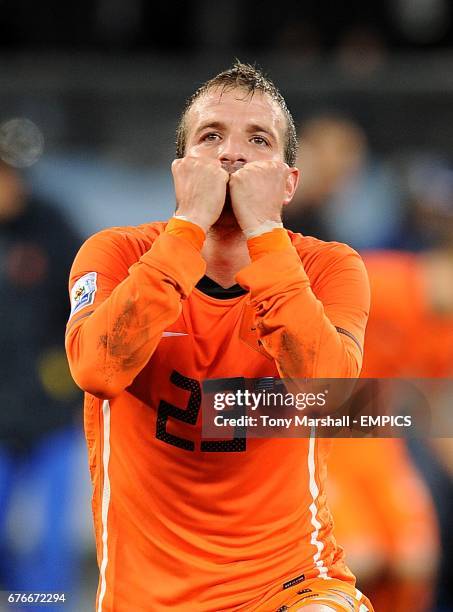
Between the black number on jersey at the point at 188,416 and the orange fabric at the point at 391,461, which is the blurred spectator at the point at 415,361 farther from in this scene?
the black number on jersey at the point at 188,416

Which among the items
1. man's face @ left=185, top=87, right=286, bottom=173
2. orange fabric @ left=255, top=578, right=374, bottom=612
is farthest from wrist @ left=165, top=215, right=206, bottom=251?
orange fabric @ left=255, top=578, right=374, bottom=612

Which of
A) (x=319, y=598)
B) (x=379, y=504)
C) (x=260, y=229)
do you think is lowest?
(x=319, y=598)

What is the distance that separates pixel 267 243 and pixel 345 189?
1931 mm

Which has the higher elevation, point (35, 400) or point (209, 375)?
point (35, 400)

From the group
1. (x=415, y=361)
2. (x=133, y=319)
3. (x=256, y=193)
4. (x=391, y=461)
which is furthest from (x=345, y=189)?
(x=133, y=319)

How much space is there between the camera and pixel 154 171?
3.70 meters

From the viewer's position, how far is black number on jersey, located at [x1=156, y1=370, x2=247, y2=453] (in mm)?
1949

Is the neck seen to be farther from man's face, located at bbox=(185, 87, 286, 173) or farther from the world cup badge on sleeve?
the world cup badge on sleeve

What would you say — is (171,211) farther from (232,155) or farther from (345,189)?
(232,155)

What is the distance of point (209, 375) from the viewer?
1.97 m

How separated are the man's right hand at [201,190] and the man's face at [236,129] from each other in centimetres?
9

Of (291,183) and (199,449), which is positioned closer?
(199,449)

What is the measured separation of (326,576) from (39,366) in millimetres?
1756

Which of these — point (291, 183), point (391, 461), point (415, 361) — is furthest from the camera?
point (391, 461)
